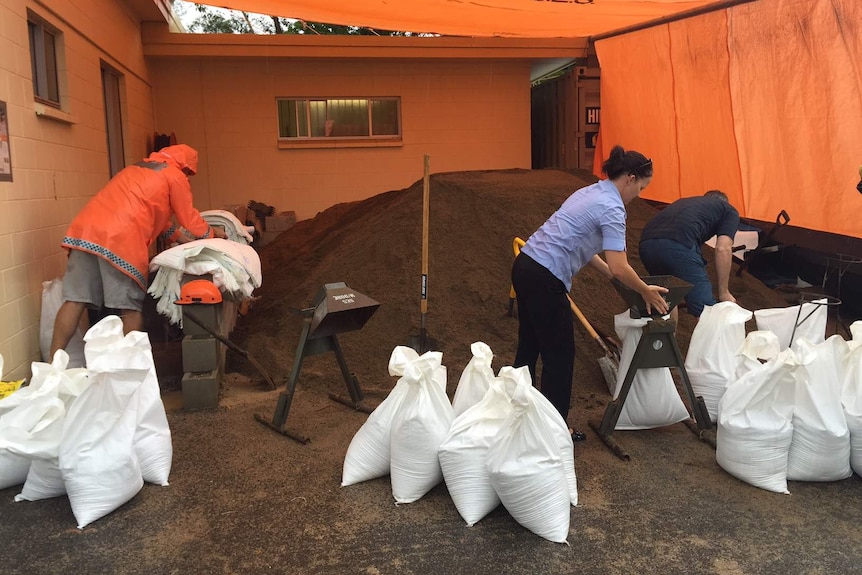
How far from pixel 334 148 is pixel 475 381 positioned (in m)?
7.45

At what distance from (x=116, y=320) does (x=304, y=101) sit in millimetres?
7185

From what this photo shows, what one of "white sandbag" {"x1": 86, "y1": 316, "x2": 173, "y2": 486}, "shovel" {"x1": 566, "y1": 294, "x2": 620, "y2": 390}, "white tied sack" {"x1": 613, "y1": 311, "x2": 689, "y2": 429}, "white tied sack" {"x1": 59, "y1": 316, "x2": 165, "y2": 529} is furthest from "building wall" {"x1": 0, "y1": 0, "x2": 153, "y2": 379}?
"white tied sack" {"x1": 613, "y1": 311, "x2": 689, "y2": 429}

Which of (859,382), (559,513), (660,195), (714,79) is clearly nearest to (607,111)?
(660,195)

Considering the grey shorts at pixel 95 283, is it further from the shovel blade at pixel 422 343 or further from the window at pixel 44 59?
the shovel blade at pixel 422 343

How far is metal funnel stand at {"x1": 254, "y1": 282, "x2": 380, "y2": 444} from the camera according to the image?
12.3ft

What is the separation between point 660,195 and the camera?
7.85 m

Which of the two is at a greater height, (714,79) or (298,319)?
(714,79)

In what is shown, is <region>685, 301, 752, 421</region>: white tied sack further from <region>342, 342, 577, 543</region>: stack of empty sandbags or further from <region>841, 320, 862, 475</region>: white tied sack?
<region>342, 342, 577, 543</region>: stack of empty sandbags

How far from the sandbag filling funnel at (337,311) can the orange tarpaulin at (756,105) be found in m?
3.86

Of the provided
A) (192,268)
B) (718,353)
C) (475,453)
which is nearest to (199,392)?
(192,268)

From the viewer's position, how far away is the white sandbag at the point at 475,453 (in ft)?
9.30

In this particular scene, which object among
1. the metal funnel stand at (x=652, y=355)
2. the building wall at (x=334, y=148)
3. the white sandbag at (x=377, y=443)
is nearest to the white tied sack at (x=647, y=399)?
the metal funnel stand at (x=652, y=355)

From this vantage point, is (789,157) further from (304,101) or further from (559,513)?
(304,101)

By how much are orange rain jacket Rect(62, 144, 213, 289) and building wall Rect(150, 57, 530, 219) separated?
5.03 meters
